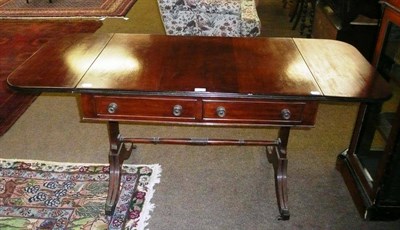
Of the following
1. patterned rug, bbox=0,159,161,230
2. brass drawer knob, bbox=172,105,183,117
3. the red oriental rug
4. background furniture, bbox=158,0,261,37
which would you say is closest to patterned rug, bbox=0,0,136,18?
the red oriental rug

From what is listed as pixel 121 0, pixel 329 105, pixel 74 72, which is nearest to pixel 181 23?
pixel 329 105

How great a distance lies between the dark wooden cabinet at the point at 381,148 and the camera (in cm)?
158

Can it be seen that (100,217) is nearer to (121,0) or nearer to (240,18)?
(240,18)

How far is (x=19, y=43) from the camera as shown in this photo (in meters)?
3.87

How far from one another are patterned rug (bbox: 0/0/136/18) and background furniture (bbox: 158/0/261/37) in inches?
93.1

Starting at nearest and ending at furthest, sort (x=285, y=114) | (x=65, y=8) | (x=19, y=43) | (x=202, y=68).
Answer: (x=285, y=114) < (x=202, y=68) < (x=19, y=43) < (x=65, y=8)

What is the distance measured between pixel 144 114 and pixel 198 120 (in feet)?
0.77

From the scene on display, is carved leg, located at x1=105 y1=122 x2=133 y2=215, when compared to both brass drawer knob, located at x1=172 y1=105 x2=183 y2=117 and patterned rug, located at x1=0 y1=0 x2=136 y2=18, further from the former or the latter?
patterned rug, located at x1=0 y1=0 x2=136 y2=18

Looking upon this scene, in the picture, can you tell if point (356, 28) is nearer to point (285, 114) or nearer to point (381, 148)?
point (381, 148)

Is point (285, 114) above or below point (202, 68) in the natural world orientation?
below

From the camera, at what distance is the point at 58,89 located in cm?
129

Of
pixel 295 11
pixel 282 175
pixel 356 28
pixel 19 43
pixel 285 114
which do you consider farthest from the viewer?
pixel 295 11

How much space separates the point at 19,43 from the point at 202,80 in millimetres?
3313

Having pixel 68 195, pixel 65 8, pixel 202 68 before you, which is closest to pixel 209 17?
pixel 202 68
